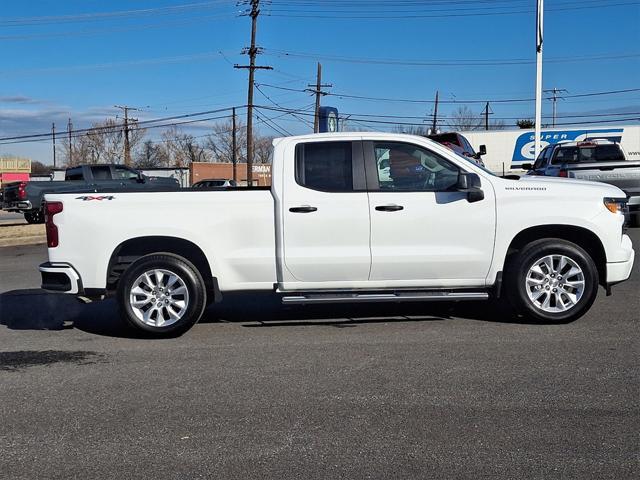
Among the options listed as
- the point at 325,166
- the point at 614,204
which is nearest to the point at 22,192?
the point at 325,166

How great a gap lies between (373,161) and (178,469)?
160 inches

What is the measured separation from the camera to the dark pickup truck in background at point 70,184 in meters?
22.7

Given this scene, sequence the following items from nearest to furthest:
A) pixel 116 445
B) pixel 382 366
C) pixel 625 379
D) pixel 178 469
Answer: pixel 178 469
pixel 116 445
pixel 625 379
pixel 382 366

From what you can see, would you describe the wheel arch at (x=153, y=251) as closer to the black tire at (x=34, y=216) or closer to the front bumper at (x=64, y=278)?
the front bumper at (x=64, y=278)

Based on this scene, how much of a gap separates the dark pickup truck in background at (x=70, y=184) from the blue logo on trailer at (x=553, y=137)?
19.7 meters

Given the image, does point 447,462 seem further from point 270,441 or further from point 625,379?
point 625,379

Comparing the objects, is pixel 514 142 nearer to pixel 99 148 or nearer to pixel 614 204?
pixel 614 204

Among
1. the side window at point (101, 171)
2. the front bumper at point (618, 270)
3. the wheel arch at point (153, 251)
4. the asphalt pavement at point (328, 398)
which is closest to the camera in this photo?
the asphalt pavement at point (328, 398)

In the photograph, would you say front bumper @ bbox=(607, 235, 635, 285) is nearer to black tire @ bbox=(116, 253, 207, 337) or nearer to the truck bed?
black tire @ bbox=(116, 253, 207, 337)

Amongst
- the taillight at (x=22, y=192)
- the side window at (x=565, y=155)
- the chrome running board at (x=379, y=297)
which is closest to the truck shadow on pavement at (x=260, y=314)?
the chrome running board at (x=379, y=297)

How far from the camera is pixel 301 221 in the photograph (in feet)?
22.6

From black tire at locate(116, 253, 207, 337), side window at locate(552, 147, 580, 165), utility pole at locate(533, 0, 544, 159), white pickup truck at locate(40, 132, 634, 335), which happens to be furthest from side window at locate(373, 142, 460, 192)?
utility pole at locate(533, 0, 544, 159)

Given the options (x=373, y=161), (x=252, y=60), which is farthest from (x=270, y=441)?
(x=252, y=60)

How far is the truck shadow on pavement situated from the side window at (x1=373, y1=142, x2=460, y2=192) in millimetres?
1507
